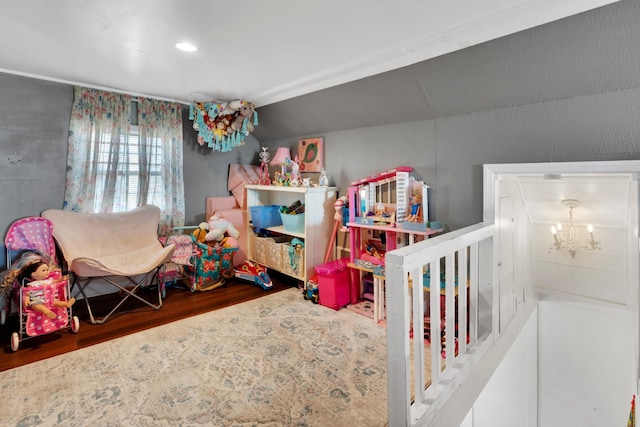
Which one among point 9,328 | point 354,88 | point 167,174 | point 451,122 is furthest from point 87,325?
point 451,122

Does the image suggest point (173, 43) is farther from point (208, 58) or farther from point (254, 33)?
point (254, 33)

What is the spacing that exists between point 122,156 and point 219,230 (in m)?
1.23

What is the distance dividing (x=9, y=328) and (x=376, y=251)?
315cm

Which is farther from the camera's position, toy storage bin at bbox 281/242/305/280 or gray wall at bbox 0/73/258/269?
toy storage bin at bbox 281/242/305/280

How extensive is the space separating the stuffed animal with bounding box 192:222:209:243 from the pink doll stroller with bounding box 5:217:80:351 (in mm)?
1279

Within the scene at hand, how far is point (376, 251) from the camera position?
10.1 ft

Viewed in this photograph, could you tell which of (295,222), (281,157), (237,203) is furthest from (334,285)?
(237,203)

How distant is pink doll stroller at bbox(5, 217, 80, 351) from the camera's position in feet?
7.88

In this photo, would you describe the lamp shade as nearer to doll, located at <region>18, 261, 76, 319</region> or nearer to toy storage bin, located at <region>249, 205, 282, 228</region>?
toy storage bin, located at <region>249, 205, 282, 228</region>

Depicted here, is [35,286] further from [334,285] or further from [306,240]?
[334,285]

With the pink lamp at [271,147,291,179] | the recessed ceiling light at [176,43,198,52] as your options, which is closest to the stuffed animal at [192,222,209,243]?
the pink lamp at [271,147,291,179]

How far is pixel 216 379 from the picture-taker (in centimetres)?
204

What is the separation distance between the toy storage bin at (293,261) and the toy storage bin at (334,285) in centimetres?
37

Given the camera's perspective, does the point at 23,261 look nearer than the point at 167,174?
Yes
